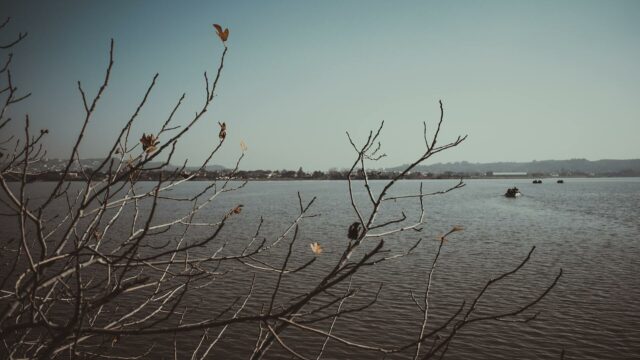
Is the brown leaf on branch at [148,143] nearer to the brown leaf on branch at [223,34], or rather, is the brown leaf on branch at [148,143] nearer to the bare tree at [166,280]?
the bare tree at [166,280]

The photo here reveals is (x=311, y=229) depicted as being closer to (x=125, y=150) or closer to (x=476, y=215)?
(x=476, y=215)

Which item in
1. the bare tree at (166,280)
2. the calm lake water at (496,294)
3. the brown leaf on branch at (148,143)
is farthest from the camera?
the calm lake water at (496,294)

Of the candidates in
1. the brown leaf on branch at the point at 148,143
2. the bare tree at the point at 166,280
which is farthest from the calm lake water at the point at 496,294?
the brown leaf on branch at the point at 148,143

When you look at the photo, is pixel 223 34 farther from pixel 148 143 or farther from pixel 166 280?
pixel 166 280

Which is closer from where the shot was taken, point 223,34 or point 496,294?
point 223,34

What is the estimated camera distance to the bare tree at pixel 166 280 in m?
1.54

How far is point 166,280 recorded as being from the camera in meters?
→ 2.70

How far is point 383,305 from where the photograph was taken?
14555 mm

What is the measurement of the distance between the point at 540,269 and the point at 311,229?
17745mm

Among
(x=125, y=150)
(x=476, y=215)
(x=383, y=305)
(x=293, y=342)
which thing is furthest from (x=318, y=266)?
(x=476, y=215)

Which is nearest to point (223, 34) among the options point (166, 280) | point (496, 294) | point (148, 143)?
point (148, 143)

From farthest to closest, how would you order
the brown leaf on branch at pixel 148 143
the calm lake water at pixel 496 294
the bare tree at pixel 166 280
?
the calm lake water at pixel 496 294
the brown leaf on branch at pixel 148 143
the bare tree at pixel 166 280

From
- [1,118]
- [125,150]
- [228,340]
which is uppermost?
[1,118]

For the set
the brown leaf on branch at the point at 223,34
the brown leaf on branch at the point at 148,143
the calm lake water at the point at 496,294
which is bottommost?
the calm lake water at the point at 496,294
